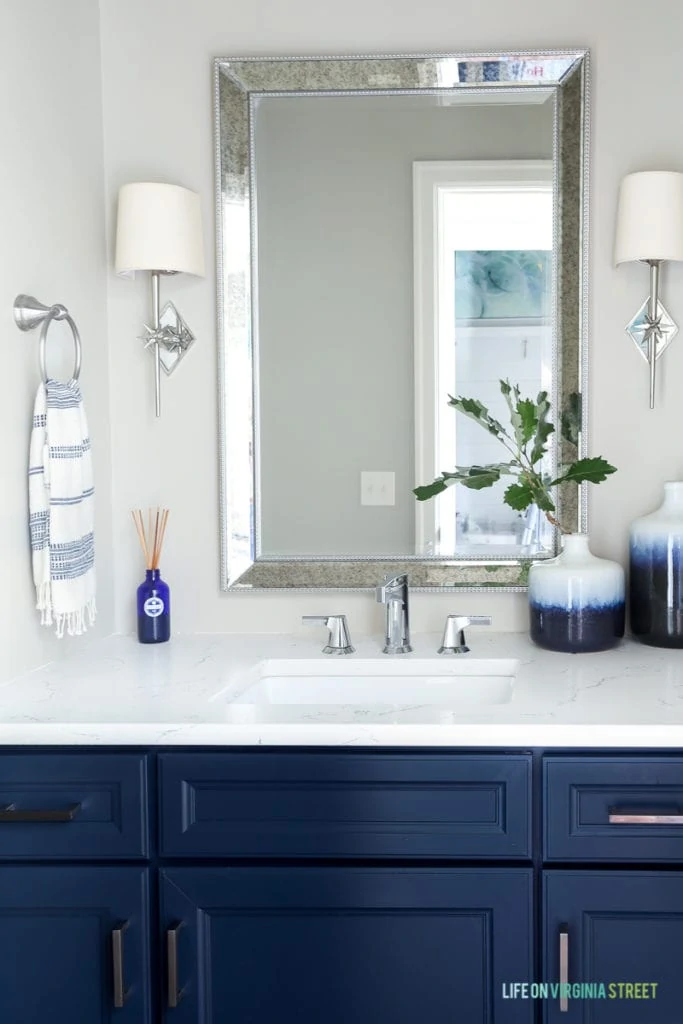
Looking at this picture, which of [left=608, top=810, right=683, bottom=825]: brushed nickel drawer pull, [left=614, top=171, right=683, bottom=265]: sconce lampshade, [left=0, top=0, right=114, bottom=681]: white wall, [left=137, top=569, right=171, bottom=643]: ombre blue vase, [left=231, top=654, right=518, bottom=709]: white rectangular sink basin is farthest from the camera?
[left=137, top=569, right=171, bottom=643]: ombre blue vase

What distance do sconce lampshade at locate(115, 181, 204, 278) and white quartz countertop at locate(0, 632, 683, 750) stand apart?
786mm

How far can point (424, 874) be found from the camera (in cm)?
141

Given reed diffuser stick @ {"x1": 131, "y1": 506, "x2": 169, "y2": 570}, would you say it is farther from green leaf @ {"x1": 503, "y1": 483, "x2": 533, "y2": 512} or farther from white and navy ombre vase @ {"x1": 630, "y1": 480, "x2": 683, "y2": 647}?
white and navy ombre vase @ {"x1": 630, "y1": 480, "x2": 683, "y2": 647}

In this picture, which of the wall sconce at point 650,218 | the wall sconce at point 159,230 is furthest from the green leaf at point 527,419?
the wall sconce at point 159,230

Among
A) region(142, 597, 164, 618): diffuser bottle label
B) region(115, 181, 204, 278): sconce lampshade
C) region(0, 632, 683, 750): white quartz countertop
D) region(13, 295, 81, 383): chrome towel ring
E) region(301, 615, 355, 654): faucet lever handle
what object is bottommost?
region(0, 632, 683, 750): white quartz countertop

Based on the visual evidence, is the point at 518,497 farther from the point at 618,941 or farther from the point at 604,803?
the point at 618,941

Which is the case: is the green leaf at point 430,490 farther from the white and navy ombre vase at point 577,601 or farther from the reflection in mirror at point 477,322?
the white and navy ombre vase at point 577,601

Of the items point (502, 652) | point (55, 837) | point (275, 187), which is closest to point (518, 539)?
point (502, 652)

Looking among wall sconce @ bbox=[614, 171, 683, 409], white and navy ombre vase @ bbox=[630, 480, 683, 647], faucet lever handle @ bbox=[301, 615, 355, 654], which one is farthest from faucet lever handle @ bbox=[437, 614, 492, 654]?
wall sconce @ bbox=[614, 171, 683, 409]

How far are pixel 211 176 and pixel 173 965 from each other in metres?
1.50

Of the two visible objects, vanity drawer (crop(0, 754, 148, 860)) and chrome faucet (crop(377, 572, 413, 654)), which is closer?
vanity drawer (crop(0, 754, 148, 860))

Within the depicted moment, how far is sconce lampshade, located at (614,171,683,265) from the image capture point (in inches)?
74.1

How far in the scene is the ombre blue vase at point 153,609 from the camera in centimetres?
199

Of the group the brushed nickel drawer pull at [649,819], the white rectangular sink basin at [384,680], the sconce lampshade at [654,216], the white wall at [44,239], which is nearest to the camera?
the brushed nickel drawer pull at [649,819]
